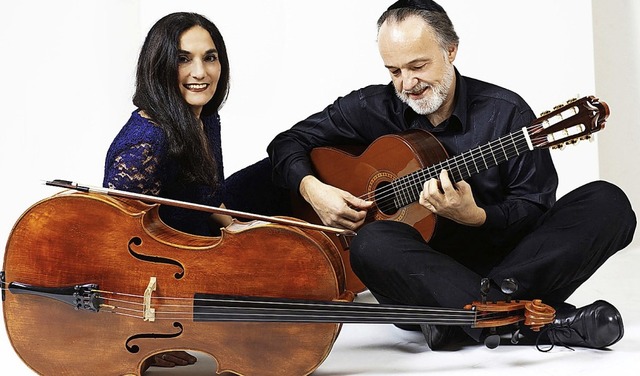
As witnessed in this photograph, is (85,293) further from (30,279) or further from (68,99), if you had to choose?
(68,99)

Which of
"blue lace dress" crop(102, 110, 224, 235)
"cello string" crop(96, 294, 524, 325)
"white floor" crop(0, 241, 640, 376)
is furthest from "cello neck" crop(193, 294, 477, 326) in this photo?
"blue lace dress" crop(102, 110, 224, 235)

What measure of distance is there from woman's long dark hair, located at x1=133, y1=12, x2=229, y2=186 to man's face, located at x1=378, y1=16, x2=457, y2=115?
0.56m

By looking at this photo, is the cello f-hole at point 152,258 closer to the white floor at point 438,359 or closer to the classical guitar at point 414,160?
the white floor at point 438,359

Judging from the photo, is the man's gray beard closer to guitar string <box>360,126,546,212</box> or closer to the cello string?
guitar string <box>360,126,546,212</box>

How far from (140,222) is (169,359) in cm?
45

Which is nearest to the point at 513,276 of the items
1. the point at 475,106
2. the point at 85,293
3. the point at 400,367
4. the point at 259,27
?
the point at 400,367

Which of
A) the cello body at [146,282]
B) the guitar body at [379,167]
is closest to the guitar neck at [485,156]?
the guitar body at [379,167]

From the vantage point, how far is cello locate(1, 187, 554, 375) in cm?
243

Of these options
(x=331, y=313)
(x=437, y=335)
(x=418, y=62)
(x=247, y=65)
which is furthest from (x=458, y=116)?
(x=247, y=65)

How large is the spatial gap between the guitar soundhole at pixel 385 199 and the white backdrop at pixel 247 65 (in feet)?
5.45

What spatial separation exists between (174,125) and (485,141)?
36.4 inches

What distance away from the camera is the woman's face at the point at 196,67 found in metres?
2.85

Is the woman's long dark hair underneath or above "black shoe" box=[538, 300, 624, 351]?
above

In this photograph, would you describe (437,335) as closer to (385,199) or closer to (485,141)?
(385,199)
